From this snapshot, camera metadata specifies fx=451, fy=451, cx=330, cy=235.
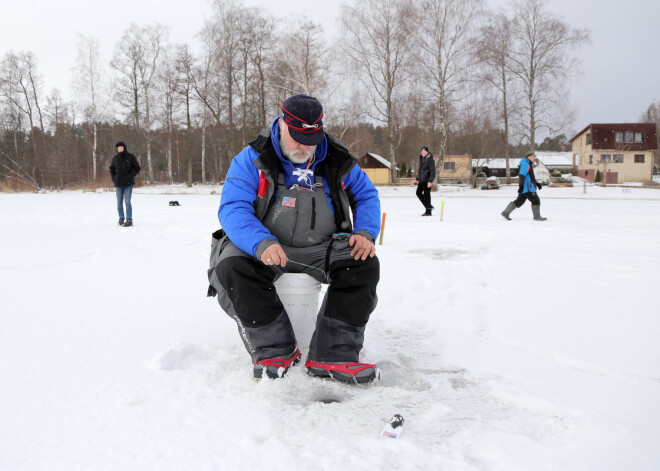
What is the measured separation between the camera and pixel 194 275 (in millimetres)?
4312

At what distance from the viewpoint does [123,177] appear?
28.5 ft

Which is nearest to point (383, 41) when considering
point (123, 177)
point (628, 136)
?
point (123, 177)

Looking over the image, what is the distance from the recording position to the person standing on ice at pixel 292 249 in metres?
2.12

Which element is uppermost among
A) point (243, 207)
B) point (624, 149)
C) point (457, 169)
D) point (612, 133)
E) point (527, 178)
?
point (612, 133)

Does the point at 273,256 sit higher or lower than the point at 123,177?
lower

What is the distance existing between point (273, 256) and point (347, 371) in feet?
2.14

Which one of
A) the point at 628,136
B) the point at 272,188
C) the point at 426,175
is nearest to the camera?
the point at 272,188

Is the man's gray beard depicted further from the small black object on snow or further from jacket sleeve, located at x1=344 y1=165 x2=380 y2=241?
the small black object on snow

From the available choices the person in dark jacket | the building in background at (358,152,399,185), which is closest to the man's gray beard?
the person in dark jacket

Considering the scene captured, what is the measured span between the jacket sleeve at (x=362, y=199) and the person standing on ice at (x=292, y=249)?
0.24 feet

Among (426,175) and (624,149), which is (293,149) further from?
(624,149)

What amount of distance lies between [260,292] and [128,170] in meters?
7.74

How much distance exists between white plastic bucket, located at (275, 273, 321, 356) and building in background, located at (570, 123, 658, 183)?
4996 cm

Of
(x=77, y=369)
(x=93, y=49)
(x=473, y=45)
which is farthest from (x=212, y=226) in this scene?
(x=93, y=49)
